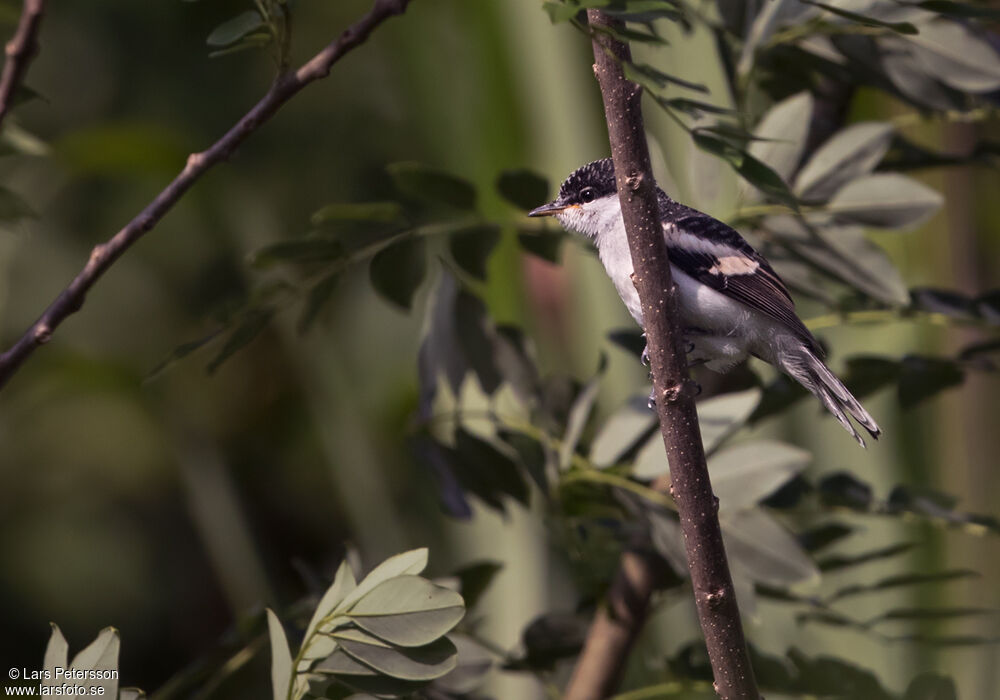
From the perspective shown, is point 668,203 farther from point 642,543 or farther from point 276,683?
point 276,683

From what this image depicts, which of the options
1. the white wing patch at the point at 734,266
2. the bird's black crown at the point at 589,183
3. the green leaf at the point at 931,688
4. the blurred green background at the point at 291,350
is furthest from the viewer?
the blurred green background at the point at 291,350

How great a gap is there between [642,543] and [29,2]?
3.07 ft

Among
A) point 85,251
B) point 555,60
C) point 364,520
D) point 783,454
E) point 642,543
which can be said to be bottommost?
point 364,520

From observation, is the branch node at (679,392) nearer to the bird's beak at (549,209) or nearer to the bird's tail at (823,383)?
the bird's tail at (823,383)

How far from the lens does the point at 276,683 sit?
3.02 ft

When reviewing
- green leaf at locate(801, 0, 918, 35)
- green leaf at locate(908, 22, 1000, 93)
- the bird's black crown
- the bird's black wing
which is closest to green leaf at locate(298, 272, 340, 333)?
the bird's black crown

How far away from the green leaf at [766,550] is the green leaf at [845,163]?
1.42 ft

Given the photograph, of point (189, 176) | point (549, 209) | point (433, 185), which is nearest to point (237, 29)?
point (189, 176)

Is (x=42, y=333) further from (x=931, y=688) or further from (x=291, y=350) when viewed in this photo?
(x=291, y=350)

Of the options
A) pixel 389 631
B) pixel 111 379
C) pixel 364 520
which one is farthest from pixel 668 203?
pixel 111 379

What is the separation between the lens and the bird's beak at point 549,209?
1.37m

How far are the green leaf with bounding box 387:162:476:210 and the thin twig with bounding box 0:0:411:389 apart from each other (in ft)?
1.23

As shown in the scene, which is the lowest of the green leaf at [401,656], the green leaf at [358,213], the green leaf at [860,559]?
the green leaf at [860,559]

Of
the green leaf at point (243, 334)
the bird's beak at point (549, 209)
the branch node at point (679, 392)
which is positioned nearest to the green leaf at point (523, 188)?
the bird's beak at point (549, 209)
